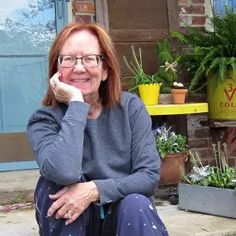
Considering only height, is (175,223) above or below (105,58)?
below

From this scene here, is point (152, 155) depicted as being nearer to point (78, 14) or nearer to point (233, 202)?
point (233, 202)

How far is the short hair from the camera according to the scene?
203cm

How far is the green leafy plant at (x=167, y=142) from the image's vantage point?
354 centimetres

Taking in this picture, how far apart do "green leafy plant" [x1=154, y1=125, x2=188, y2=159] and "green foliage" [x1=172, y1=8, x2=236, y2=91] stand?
17.2 inches

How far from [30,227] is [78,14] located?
1631 millimetres

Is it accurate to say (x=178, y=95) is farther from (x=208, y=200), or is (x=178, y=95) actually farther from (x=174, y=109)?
(x=208, y=200)

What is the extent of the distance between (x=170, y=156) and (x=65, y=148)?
1.79m

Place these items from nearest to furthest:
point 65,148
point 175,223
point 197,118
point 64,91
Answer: point 65,148 → point 64,91 → point 175,223 → point 197,118

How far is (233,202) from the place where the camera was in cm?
306

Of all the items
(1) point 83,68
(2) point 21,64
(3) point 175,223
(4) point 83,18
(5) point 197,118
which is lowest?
(3) point 175,223

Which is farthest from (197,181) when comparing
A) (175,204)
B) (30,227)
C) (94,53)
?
Result: (94,53)

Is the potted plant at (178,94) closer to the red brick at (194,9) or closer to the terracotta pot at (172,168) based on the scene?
the terracotta pot at (172,168)

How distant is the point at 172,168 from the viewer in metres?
3.58

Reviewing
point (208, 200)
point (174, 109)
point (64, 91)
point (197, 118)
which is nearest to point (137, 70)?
point (174, 109)
